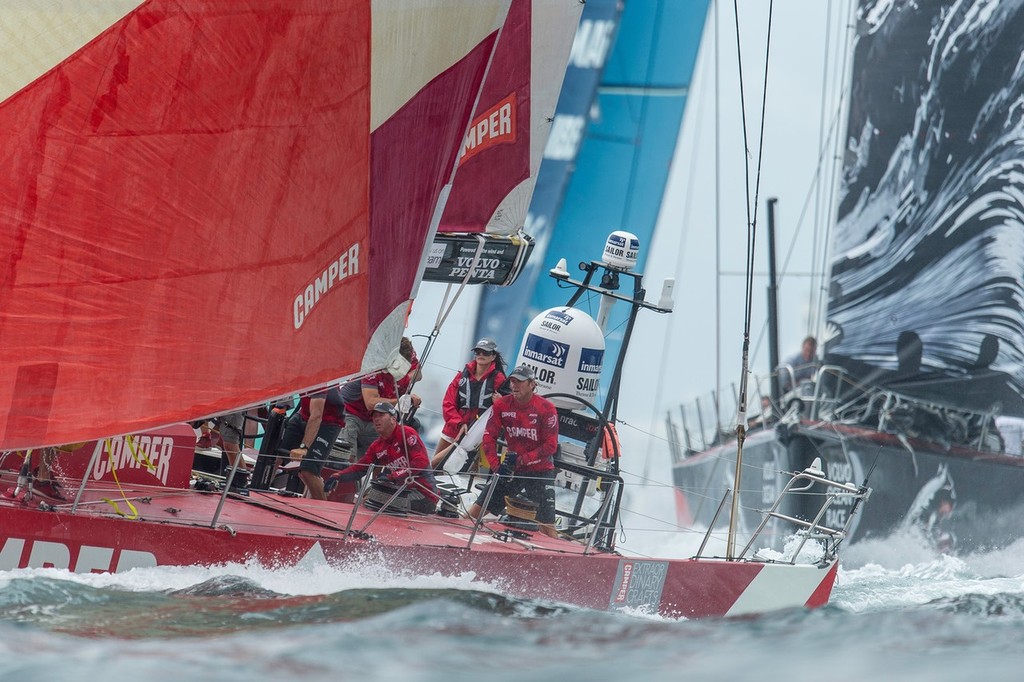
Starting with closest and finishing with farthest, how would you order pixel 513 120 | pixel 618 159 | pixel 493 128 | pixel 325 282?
pixel 325 282, pixel 493 128, pixel 513 120, pixel 618 159

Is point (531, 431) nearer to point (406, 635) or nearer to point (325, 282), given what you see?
point (325, 282)

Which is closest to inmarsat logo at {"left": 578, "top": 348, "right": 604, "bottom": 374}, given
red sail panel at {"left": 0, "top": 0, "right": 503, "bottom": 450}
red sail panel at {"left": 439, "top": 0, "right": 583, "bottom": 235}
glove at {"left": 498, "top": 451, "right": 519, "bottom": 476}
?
red sail panel at {"left": 439, "top": 0, "right": 583, "bottom": 235}

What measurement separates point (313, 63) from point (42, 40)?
3.50 ft

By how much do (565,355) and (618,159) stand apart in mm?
7788

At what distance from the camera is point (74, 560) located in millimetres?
5344

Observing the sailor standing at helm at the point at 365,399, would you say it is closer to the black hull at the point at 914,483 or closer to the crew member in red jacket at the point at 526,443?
the crew member in red jacket at the point at 526,443

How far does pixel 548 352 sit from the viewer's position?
7895 millimetres

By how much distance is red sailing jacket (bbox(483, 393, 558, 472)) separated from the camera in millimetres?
6844

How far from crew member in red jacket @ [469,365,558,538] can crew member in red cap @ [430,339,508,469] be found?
3.05ft

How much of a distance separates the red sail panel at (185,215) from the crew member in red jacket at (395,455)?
2.28 ft

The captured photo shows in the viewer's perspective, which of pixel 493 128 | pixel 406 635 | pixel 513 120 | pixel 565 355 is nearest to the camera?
pixel 406 635

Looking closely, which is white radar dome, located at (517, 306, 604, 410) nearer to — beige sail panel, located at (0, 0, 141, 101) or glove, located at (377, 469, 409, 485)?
glove, located at (377, 469, 409, 485)

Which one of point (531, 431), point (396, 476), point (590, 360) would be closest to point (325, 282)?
point (396, 476)

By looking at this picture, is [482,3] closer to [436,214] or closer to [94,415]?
[436,214]
